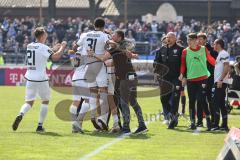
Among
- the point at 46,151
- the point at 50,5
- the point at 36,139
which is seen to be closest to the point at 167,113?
the point at 36,139

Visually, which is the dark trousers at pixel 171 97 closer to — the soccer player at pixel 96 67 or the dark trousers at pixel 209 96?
the dark trousers at pixel 209 96

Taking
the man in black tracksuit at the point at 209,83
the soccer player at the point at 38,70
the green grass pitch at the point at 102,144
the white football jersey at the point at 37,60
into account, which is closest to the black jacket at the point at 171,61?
the man in black tracksuit at the point at 209,83

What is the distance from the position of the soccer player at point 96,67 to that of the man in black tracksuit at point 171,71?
5.65 feet

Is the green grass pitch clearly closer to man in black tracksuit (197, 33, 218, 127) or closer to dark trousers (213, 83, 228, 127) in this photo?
man in black tracksuit (197, 33, 218, 127)

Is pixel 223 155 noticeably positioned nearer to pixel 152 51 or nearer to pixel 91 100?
pixel 91 100

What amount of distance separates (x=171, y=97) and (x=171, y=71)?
32.9 inches

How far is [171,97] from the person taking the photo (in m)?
17.4

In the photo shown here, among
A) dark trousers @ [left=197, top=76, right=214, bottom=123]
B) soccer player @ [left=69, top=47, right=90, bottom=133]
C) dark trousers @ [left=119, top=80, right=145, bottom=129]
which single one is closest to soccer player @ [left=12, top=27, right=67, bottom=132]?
soccer player @ [left=69, top=47, right=90, bottom=133]

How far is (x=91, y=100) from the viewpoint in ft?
50.3

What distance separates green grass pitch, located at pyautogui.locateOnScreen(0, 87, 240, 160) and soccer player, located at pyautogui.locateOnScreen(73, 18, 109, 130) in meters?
0.57

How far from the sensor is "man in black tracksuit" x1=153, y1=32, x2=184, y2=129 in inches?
647

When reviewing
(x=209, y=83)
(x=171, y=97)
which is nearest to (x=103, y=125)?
(x=171, y=97)

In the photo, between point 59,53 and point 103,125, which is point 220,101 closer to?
point 103,125

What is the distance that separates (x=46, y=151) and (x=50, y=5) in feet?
135
